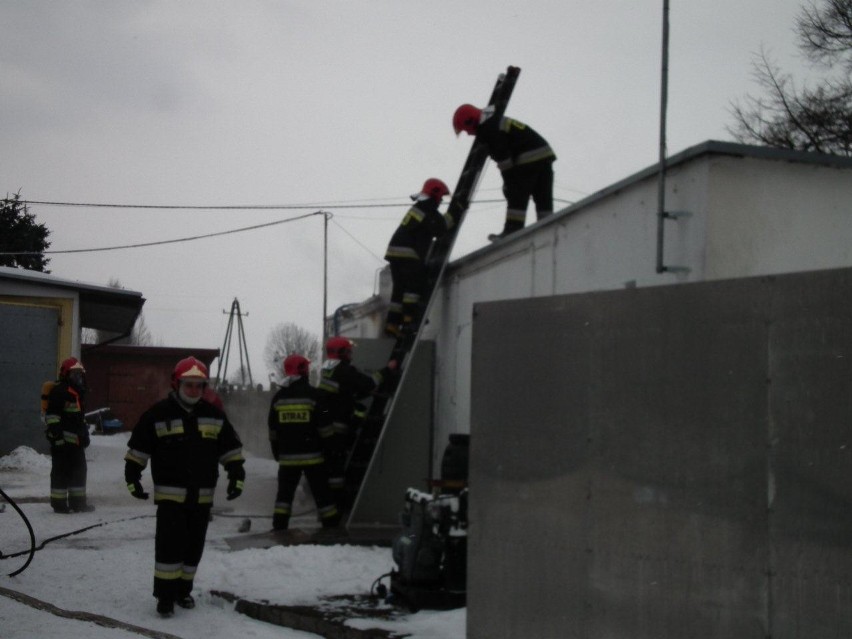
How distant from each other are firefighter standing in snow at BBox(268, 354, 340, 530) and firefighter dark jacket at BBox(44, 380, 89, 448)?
290cm

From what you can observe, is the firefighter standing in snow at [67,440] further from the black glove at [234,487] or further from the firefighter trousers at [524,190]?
the firefighter trousers at [524,190]

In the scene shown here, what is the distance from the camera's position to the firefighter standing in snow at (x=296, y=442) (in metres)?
10.5

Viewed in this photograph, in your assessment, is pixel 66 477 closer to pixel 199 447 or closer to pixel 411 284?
pixel 411 284

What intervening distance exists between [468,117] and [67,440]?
599cm

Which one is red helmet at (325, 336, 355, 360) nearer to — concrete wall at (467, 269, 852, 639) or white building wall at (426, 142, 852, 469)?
white building wall at (426, 142, 852, 469)

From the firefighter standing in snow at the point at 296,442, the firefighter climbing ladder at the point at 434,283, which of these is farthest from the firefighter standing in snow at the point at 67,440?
the firefighter climbing ladder at the point at 434,283

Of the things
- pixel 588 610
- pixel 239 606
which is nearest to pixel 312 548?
pixel 239 606

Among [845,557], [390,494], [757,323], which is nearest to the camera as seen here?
[845,557]

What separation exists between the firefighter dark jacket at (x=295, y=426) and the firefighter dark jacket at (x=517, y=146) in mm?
3175

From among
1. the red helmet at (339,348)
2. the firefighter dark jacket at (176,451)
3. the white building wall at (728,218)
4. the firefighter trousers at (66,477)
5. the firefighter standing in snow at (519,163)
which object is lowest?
the firefighter trousers at (66,477)

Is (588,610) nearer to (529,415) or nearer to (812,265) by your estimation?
(529,415)

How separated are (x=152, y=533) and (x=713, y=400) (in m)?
7.57

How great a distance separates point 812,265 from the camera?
6.17m

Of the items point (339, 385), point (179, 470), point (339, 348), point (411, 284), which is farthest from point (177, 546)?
point (411, 284)
